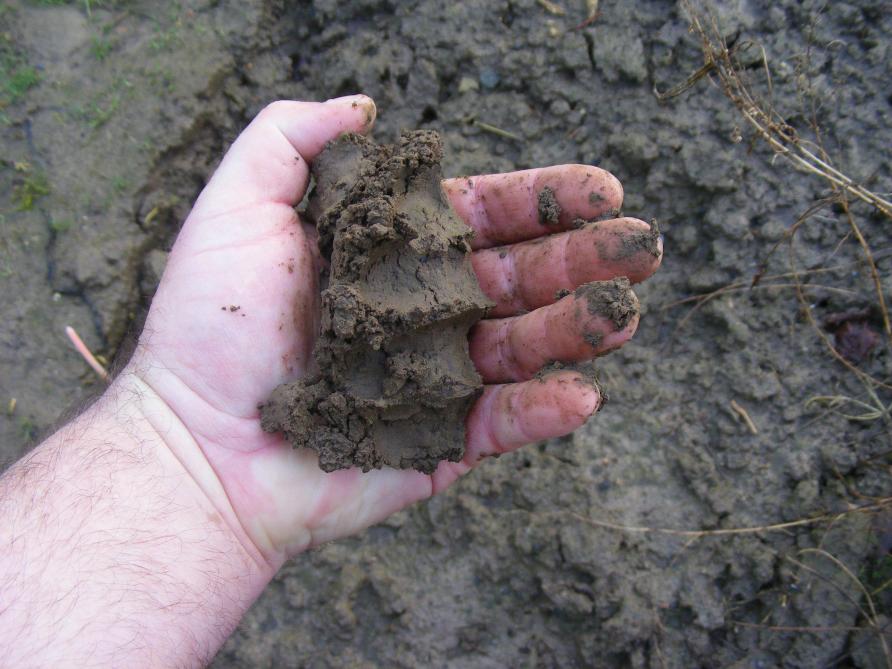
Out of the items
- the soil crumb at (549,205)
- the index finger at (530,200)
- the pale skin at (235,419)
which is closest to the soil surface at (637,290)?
the pale skin at (235,419)

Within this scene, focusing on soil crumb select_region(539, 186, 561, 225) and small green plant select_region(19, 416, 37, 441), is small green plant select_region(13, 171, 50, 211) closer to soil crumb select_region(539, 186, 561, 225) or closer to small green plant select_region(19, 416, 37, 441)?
small green plant select_region(19, 416, 37, 441)

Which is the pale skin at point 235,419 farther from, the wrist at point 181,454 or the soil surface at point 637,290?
the soil surface at point 637,290

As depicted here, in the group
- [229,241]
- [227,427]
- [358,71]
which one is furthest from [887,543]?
[358,71]

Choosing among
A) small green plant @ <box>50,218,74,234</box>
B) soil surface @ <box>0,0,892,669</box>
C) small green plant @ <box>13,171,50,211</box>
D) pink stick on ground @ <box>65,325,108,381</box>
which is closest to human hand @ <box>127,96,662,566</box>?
soil surface @ <box>0,0,892,669</box>

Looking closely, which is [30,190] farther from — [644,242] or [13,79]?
[644,242]

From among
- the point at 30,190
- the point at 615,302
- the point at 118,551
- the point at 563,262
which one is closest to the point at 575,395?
the point at 615,302

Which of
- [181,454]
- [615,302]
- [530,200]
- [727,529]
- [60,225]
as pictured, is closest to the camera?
[615,302]

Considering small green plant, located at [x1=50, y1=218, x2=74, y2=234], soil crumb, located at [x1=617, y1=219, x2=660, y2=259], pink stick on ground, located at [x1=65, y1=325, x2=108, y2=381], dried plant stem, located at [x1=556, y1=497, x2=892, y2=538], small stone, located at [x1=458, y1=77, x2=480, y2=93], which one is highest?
small green plant, located at [x1=50, y1=218, x2=74, y2=234]
